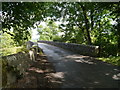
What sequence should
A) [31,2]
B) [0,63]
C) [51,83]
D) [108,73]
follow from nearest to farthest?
[0,63]
[51,83]
[31,2]
[108,73]

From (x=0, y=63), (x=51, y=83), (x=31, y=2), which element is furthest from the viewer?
(x=31, y=2)

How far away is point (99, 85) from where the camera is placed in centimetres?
528

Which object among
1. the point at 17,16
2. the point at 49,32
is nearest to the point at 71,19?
the point at 17,16

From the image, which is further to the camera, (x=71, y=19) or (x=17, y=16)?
(x=71, y=19)

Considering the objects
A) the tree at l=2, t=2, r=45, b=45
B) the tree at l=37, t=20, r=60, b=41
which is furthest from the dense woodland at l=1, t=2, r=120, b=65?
the tree at l=37, t=20, r=60, b=41

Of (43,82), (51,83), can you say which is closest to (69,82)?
(51,83)

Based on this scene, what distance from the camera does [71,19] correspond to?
17.7m

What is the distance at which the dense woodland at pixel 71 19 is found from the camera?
5.52 meters

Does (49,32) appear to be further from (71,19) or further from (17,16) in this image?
(17,16)

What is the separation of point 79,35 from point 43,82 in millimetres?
15510

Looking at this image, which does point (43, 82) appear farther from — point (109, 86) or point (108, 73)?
point (108, 73)

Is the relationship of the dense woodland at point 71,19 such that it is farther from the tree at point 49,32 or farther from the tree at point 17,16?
the tree at point 49,32

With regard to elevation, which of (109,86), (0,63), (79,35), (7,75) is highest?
(79,35)

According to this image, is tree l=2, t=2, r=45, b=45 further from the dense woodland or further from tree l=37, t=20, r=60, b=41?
tree l=37, t=20, r=60, b=41
